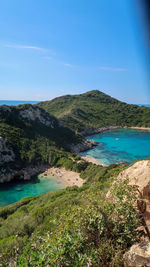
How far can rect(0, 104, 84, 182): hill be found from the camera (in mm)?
34487

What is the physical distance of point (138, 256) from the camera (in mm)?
3447

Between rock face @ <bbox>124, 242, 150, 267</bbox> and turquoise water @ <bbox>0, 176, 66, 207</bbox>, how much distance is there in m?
27.0

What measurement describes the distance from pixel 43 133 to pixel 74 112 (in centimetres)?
6769

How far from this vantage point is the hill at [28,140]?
34487mm

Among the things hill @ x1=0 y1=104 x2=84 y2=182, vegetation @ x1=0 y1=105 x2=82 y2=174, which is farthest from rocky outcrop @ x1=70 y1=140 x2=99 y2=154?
vegetation @ x1=0 y1=105 x2=82 y2=174

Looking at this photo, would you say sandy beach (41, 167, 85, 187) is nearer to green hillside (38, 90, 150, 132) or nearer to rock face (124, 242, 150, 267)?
rock face (124, 242, 150, 267)

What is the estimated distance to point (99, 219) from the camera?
14.8ft

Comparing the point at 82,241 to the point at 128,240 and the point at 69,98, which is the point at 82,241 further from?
the point at 69,98

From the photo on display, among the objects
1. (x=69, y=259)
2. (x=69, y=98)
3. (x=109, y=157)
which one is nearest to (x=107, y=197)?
(x=69, y=259)

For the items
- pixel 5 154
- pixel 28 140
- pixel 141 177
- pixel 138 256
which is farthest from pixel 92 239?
pixel 28 140

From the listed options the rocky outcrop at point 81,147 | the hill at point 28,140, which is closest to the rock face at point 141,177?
the hill at point 28,140

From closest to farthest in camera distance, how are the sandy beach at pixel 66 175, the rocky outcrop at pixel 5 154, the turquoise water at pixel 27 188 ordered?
the turquoise water at pixel 27 188 < the sandy beach at pixel 66 175 < the rocky outcrop at pixel 5 154

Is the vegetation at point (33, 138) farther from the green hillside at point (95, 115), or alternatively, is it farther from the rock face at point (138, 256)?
the rock face at point (138, 256)

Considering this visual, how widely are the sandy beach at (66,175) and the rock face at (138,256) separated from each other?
27387mm
